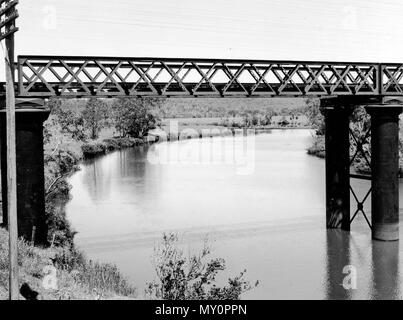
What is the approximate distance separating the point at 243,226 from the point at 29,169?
478 inches

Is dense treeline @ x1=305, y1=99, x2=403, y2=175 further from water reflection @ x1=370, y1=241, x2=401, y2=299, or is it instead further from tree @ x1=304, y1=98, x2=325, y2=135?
water reflection @ x1=370, y1=241, x2=401, y2=299

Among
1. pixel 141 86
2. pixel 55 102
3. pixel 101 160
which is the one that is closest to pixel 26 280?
pixel 141 86

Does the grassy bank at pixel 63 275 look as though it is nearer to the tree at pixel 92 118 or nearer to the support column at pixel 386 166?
the support column at pixel 386 166

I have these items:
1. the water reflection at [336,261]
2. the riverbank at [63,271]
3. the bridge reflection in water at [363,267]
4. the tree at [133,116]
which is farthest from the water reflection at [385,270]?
the tree at [133,116]

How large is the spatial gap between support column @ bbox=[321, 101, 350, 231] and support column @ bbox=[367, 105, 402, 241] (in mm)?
2230

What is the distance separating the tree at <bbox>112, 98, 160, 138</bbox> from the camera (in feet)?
267

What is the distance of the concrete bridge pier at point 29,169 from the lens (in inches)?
653

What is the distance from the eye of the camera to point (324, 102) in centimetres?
2462

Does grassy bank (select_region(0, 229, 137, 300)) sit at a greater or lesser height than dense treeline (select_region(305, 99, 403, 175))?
lesser

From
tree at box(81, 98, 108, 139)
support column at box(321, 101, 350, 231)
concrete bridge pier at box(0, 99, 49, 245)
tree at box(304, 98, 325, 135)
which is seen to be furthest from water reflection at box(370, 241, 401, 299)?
tree at box(81, 98, 108, 139)

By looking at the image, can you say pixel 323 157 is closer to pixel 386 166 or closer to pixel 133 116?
pixel 133 116

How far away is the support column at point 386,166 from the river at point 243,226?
0.89m
